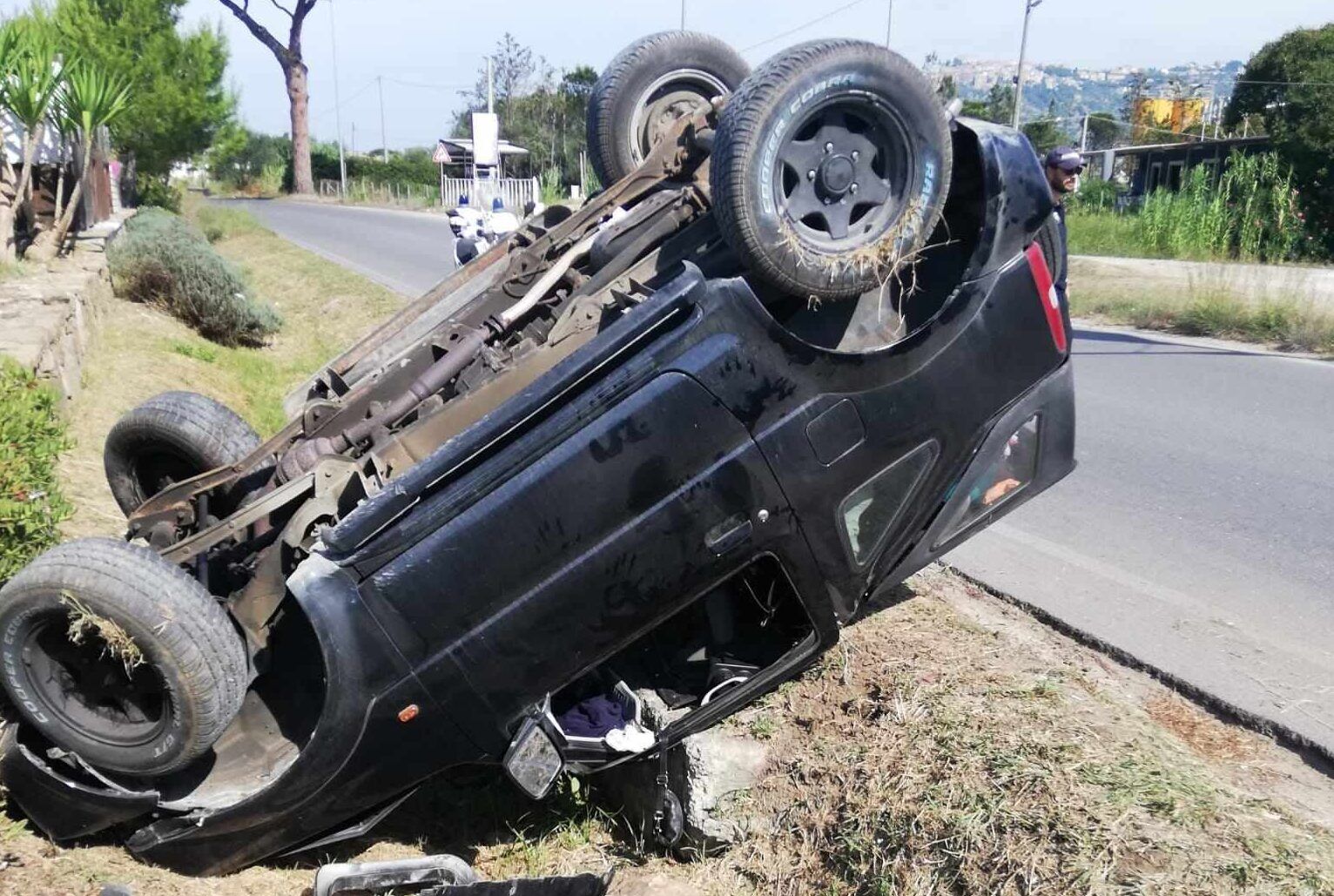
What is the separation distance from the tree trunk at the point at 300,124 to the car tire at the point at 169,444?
51.4 meters

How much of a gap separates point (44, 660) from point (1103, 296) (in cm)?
1307

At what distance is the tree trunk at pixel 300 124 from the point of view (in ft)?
167

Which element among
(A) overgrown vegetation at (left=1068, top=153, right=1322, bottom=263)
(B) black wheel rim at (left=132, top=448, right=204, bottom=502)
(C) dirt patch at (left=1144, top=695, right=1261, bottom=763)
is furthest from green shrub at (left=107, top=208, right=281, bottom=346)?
(A) overgrown vegetation at (left=1068, top=153, right=1322, bottom=263)

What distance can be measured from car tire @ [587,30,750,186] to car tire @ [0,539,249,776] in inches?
110

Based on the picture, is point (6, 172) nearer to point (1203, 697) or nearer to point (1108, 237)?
point (1203, 697)

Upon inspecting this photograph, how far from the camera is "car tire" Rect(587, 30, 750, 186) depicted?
4984 millimetres

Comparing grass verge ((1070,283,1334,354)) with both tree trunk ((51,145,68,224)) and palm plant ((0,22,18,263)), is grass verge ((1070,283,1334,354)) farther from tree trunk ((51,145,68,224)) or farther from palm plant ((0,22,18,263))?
tree trunk ((51,145,68,224))

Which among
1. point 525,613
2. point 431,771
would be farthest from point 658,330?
point 431,771

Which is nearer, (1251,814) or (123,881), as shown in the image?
(1251,814)

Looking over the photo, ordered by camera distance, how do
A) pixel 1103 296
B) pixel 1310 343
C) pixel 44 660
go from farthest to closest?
pixel 1103 296, pixel 1310 343, pixel 44 660

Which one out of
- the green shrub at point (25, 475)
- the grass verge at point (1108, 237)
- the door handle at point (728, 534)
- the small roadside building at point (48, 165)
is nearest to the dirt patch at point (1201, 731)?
the door handle at point (728, 534)

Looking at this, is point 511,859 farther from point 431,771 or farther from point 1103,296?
point 1103,296

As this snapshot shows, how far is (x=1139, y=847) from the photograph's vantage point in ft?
8.76

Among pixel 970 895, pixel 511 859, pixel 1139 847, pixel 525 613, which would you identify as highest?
pixel 525 613
